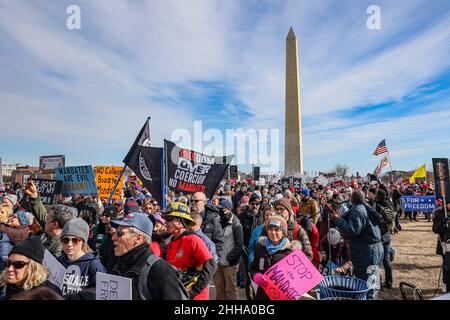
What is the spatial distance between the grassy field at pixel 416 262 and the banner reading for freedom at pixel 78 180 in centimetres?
654

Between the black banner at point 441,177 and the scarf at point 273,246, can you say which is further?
the black banner at point 441,177

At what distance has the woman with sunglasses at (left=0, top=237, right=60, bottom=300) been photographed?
90.5 inches

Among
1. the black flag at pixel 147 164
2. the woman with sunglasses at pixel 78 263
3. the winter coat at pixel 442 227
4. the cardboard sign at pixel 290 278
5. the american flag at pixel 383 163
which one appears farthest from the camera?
the american flag at pixel 383 163

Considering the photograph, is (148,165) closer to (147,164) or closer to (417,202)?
(147,164)

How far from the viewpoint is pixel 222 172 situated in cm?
625

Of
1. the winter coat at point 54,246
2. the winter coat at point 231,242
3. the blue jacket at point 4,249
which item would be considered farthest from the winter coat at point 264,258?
the blue jacket at point 4,249

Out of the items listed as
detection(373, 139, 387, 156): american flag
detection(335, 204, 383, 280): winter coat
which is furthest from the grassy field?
detection(373, 139, 387, 156): american flag

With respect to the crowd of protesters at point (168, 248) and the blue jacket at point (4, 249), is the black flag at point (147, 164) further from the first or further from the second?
the blue jacket at point (4, 249)

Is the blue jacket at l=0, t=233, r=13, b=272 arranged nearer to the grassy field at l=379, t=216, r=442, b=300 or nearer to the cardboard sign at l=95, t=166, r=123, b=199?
A: the grassy field at l=379, t=216, r=442, b=300

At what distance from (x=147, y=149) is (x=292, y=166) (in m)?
28.6

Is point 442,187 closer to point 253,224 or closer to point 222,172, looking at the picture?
point 253,224

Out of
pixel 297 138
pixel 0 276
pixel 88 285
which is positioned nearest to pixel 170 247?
pixel 88 285

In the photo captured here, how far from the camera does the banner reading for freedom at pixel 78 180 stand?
7688 millimetres

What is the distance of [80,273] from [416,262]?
7.57 metres
